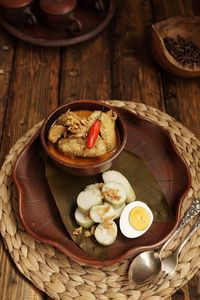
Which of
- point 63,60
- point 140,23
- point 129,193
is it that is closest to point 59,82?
point 63,60

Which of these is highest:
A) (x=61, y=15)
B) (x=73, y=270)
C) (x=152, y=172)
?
(x=61, y=15)

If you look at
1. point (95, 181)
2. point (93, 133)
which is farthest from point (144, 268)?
point (93, 133)

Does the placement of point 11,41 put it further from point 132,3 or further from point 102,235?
point 102,235

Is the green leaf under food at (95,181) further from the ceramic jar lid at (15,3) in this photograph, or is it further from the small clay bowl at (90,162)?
the ceramic jar lid at (15,3)

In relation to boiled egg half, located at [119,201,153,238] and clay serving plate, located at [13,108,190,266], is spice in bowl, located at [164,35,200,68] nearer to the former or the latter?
clay serving plate, located at [13,108,190,266]

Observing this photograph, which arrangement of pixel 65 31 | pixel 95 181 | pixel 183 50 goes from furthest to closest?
pixel 65 31, pixel 183 50, pixel 95 181

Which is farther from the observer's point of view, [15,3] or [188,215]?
[15,3]

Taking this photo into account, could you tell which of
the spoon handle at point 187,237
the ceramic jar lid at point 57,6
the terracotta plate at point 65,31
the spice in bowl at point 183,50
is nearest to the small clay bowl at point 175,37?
the spice in bowl at point 183,50

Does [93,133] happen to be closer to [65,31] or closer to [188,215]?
[188,215]
